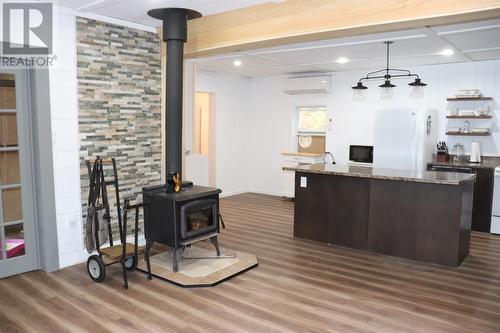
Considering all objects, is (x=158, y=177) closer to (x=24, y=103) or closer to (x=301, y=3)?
(x=24, y=103)

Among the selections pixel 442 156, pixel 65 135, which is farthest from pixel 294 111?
pixel 65 135

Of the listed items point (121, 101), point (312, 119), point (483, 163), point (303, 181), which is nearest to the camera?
point (121, 101)

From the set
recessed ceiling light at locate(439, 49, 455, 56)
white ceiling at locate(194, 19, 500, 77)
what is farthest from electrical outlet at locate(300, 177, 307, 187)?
recessed ceiling light at locate(439, 49, 455, 56)

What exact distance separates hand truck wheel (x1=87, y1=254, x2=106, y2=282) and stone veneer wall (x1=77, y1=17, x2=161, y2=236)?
0.70 meters

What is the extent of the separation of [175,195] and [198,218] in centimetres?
39

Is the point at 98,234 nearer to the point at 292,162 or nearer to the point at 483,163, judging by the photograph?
the point at 292,162

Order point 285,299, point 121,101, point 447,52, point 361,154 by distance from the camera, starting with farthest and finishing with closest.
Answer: point 361,154
point 447,52
point 121,101
point 285,299

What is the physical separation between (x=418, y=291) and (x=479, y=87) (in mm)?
3936

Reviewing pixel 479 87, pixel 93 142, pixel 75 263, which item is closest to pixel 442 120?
pixel 479 87

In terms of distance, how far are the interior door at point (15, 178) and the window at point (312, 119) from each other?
17.4 ft

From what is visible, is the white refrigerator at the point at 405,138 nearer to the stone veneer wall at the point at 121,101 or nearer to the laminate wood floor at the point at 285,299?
the laminate wood floor at the point at 285,299

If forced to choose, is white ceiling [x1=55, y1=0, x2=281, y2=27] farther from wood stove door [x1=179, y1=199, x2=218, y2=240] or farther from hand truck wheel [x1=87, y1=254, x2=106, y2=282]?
hand truck wheel [x1=87, y1=254, x2=106, y2=282]

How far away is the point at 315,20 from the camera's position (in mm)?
3469

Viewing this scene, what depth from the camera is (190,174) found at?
21.3ft
